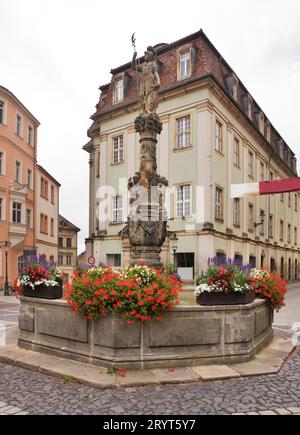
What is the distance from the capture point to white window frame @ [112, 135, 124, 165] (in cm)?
2647

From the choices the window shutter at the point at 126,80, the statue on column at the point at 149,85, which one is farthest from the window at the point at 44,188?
the statue on column at the point at 149,85

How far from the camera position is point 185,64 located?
2322cm

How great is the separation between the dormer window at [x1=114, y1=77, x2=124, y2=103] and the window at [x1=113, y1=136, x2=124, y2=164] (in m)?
2.64

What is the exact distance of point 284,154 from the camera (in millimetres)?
38188

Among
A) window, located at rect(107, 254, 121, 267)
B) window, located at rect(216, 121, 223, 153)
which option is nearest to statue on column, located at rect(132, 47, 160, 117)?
window, located at rect(216, 121, 223, 153)

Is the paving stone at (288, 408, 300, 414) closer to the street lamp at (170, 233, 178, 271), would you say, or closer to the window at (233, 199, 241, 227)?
the street lamp at (170, 233, 178, 271)

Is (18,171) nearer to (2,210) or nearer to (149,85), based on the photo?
(2,210)

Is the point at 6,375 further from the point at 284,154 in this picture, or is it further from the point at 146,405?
the point at 284,154

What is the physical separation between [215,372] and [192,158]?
1823cm

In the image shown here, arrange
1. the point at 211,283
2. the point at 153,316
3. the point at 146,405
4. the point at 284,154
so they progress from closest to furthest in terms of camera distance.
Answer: the point at 146,405, the point at 153,316, the point at 211,283, the point at 284,154

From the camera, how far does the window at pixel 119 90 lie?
2645cm

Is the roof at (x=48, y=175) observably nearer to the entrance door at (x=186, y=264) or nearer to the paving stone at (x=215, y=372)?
the entrance door at (x=186, y=264)

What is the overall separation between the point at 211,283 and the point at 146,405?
7.03 feet
